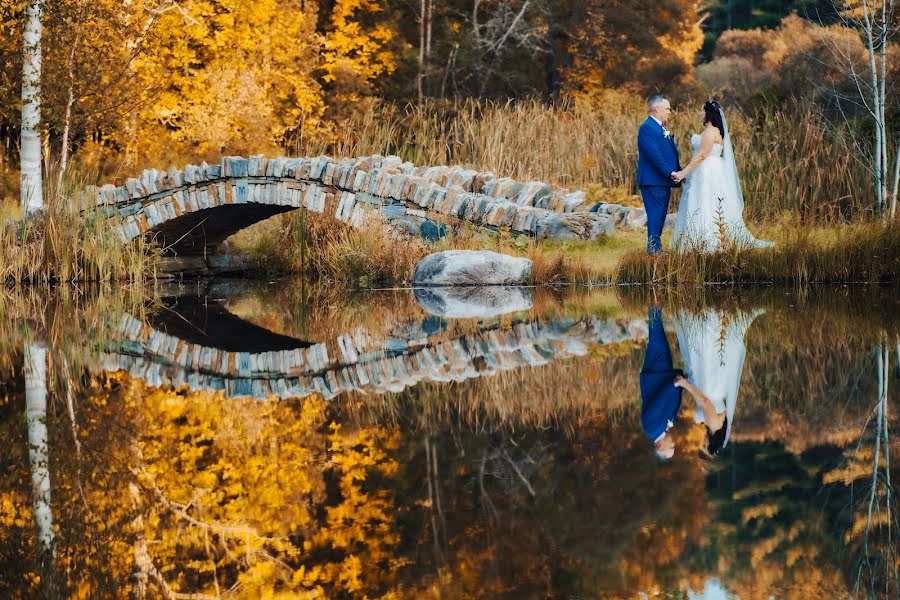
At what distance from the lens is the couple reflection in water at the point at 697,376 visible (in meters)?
5.24

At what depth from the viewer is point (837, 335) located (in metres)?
8.11

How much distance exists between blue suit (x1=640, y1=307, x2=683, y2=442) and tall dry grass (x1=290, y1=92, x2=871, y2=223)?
8597mm

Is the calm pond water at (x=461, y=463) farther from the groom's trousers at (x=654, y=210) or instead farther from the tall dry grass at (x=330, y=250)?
the tall dry grass at (x=330, y=250)

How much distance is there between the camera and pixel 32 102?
1669 cm

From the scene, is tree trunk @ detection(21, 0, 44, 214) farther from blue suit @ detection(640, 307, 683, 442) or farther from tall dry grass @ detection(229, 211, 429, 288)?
blue suit @ detection(640, 307, 683, 442)

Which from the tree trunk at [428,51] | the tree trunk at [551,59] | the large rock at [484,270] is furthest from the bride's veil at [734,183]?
the tree trunk at [551,59]

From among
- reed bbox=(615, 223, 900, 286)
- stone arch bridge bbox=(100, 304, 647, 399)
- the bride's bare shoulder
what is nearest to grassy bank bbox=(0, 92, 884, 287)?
reed bbox=(615, 223, 900, 286)

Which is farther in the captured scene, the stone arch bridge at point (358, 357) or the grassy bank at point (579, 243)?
the grassy bank at point (579, 243)

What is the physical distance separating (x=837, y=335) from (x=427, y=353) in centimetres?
254

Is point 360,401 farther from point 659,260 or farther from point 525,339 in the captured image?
point 659,260

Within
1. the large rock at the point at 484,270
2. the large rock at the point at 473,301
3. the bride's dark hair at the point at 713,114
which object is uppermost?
the bride's dark hair at the point at 713,114

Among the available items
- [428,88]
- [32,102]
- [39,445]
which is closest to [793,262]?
[39,445]

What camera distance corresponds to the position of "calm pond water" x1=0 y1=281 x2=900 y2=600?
11.4ft

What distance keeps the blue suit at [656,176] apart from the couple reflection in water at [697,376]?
3.70 metres
